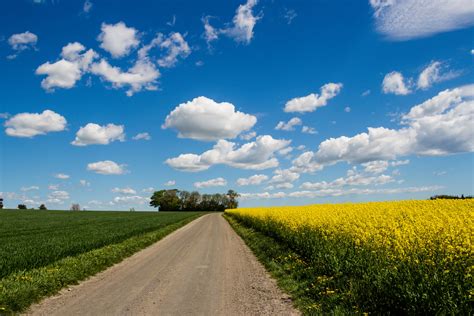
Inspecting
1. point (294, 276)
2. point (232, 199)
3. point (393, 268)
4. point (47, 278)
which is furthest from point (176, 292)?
point (232, 199)

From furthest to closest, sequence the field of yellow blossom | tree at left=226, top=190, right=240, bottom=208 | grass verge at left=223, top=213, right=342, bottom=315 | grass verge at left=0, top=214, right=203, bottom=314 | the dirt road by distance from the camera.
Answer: tree at left=226, top=190, right=240, bottom=208 → grass verge at left=0, top=214, right=203, bottom=314 → the dirt road → grass verge at left=223, top=213, right=342, bottom=315 → the field of yellow blossom

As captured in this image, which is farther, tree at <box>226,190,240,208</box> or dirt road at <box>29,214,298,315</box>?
tree at <box>226,190,240,208</box>

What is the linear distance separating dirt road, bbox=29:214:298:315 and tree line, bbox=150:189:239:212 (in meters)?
152

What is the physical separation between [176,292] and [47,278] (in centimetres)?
433

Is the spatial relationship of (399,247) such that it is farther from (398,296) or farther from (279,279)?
(279,279)

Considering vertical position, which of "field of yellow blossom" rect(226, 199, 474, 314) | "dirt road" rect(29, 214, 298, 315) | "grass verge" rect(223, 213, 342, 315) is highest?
"field of yellow blossom" rect(226, 199, 474, 314)

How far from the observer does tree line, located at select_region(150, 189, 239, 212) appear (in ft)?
552

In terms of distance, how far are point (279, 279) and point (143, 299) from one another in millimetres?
4443

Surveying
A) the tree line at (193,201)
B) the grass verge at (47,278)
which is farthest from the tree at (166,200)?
the grass verge at (47,278)

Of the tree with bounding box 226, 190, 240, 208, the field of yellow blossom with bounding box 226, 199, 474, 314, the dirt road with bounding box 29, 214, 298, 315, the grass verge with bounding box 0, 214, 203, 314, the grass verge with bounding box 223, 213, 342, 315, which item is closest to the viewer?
the field of yellow blossom with bounding box 226, 199, 474, 314

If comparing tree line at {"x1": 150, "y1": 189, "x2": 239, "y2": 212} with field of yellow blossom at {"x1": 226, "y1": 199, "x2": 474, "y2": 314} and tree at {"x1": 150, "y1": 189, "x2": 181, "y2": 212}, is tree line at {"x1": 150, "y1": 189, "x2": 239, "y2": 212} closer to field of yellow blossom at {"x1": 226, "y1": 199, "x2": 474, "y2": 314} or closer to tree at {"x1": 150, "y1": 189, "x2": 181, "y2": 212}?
tree at {"x1": 150, "y1": 189, "x2": 181, "y2": 212}

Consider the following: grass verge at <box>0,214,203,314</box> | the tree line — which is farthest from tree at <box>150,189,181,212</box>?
grass verge at <box>0,214,203,314</box>

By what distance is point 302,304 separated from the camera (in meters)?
8.59

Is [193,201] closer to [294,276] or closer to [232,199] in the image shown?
[232,199]
